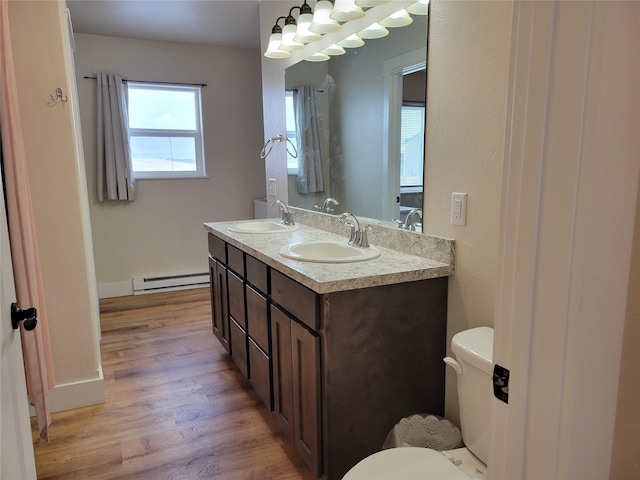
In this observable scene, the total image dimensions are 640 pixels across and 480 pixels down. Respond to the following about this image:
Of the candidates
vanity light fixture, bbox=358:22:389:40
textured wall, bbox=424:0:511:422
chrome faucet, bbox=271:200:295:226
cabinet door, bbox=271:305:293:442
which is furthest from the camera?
chrome faucet, bbox=271:200:295:226

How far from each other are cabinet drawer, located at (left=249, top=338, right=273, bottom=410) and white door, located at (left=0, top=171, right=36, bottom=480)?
973 millimetres

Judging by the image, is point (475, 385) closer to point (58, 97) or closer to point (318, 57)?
point (318, 57)

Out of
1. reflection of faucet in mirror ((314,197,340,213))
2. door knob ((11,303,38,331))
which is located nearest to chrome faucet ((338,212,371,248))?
reflection of faucet in mirror ((314,197,340,213))

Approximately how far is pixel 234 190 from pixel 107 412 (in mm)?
2804

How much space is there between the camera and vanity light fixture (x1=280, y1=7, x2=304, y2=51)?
2.47 meters

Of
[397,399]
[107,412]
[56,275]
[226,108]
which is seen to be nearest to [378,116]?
[397,399]

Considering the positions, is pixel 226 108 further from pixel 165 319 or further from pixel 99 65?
pixel 165 319

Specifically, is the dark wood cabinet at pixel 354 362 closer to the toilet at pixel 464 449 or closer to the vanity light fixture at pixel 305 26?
the toilet at pixel 464 449

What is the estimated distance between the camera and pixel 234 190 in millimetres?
4703

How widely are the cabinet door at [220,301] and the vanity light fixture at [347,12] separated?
57.3 inches

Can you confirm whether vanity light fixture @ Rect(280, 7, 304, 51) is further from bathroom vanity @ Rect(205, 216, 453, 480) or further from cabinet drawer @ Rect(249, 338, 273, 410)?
cabinet drawer @ Rect(249, 338, 273, 410)

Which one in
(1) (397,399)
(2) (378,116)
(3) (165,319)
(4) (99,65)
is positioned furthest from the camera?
(4) (99,65)

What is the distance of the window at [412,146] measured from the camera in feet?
5.86

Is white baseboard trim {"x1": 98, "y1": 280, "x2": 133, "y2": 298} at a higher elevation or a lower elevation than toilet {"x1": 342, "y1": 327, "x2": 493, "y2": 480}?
lower
